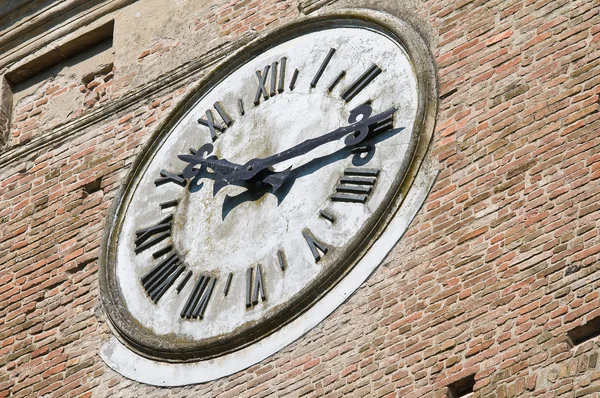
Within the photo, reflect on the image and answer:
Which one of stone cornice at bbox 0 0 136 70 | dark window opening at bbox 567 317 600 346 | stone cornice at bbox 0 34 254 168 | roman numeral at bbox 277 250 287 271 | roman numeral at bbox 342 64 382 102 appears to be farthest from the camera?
stone cornice at bbox 0 0 136 70

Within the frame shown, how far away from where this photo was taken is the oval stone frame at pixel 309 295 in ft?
33.7

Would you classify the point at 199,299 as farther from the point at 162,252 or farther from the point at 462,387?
the point at 462,387

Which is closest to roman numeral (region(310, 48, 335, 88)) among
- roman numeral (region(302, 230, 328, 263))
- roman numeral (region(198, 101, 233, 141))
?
roman numeral (region(198, 101, 233, 141))

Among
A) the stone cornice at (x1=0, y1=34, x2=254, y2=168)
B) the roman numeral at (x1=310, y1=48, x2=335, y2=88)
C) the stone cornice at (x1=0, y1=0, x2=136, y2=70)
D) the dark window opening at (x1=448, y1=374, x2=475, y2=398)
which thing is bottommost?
the dark window opening at (x1=448, y1=374, x2=475, y2=398)

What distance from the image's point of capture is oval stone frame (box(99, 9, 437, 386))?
33.7 feet

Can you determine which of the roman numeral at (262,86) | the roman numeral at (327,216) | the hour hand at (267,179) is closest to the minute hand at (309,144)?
the hour hand at (267,179)

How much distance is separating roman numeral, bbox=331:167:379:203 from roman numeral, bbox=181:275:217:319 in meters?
0.87

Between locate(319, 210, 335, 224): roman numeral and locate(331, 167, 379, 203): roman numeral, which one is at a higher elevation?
locate(331, 167, 379, 203): roman numeral

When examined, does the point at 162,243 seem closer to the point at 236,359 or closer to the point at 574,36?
the point at 236,359

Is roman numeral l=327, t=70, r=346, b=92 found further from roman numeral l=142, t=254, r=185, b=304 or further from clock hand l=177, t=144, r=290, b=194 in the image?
roman numeral l=142, t=254, r=185, b=304

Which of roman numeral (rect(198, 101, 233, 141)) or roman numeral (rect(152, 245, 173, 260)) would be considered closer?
roman numeral (rect(152, 245, 173, 260))

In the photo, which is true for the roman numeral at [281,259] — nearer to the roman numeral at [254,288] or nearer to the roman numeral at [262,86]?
the roman numeral at [254,288]

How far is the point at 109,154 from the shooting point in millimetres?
12156

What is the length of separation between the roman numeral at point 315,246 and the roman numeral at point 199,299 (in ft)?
2.05
